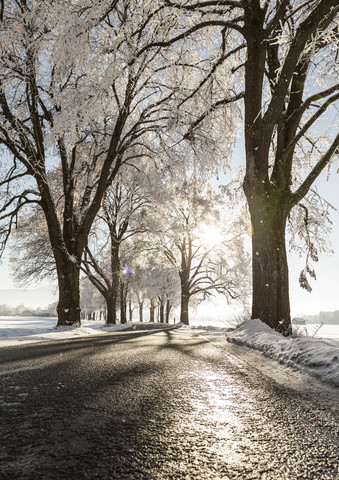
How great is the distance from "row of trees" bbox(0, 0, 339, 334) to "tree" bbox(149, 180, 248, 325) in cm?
965

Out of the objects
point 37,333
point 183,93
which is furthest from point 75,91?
point 37,333

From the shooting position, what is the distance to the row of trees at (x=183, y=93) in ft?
20.2

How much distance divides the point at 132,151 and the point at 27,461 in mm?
13073

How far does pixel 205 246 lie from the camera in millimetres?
25734

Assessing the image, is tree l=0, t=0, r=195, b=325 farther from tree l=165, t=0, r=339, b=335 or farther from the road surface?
the road surface

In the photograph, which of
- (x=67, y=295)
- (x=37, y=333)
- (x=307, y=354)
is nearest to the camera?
(x=307, y=354)

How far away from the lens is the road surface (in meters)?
1.01

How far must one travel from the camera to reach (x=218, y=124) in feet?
30.2

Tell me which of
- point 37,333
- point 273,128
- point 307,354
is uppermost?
point 273,128

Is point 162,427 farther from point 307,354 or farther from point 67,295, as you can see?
point 67,295

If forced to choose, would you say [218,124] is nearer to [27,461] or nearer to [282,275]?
[282,275]

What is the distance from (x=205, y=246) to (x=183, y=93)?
17.7m

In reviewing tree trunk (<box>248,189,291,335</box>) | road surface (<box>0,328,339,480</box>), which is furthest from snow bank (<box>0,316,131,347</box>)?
tree trunk (<box>248,189,291,335</box>)

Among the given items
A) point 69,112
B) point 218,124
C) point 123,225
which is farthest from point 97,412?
point 123,225
